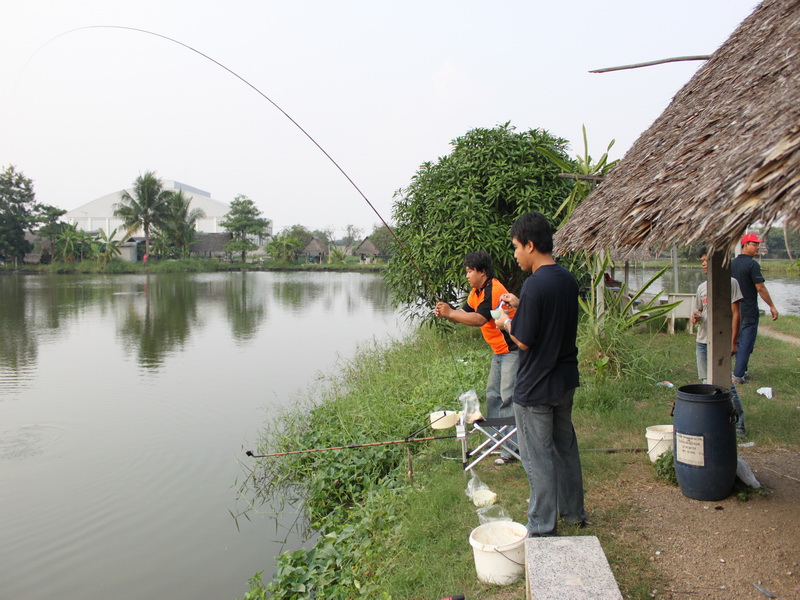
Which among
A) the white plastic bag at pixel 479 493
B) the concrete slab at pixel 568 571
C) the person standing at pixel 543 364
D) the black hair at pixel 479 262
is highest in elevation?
the black hair at pixel 479 262

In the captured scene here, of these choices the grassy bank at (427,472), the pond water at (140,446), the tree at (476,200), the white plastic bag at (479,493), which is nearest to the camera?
the grassy bank at (427,472)

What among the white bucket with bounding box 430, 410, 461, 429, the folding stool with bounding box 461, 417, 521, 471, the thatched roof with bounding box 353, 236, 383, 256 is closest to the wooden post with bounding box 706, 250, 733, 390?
the folding stool with bounding box 461, 417, 521, 471

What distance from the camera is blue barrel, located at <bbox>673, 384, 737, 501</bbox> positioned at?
4.05 metres

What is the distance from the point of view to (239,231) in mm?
65250

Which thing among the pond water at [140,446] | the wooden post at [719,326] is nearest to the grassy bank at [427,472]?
the pond water at [140,446]

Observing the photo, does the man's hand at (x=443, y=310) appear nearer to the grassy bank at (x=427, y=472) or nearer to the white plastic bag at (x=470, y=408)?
the white plastic bag at (x=470, y=408)

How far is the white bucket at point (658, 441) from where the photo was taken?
4.85 m

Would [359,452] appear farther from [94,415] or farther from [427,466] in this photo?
[94,415]

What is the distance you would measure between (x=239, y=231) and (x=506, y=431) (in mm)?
62961

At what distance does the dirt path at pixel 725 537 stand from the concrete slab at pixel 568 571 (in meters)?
0.53

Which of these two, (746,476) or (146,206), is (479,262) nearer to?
(746,476)

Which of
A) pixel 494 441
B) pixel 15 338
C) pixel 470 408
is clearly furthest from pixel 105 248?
pixel 494 441

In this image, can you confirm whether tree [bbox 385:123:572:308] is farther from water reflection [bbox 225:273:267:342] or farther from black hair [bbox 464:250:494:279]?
water reflection [bbox 225:273:267:342]

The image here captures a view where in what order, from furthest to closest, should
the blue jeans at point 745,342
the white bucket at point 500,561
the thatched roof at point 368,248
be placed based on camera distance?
the thatched roof at point 368,248, the blue jeans at point 745,342, the white bucket at point 500,561
